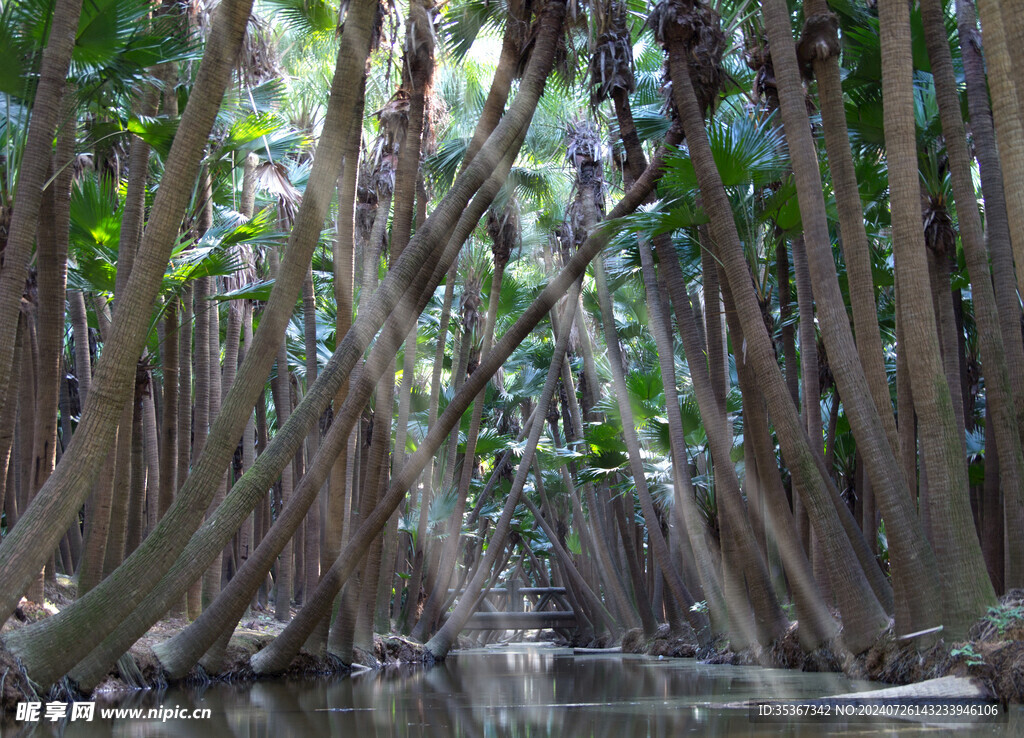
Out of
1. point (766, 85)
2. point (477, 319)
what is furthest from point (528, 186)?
point (766, 85)

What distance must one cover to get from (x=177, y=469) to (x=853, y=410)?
931 centimetres

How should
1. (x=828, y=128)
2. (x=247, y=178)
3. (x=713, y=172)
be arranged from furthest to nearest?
(x=247, y=178) < (x=713, y=172) < (x=828, y=128)

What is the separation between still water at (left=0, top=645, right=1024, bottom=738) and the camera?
5.57 metres

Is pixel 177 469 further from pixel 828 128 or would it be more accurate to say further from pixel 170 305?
pixel 828 128

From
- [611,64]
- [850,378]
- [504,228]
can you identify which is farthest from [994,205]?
[504,228]

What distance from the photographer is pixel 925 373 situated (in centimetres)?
752

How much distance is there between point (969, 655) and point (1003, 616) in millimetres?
428

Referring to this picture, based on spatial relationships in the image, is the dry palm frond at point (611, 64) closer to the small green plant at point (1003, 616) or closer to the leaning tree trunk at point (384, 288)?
the leaning tree trunk at point (384, 288)

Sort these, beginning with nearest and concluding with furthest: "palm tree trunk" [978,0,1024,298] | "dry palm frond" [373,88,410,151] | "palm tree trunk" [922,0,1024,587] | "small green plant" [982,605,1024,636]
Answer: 1. "palm tree trunk" [978,0,1024,298]
2. "small green plant" [982,605,1024,636]
3. "palm tree trunk" [922,0,1024,587]
4. "dry palm frond" [373,88,410,151]

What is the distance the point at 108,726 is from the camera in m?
6.05

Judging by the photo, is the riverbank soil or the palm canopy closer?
the riverbank soil

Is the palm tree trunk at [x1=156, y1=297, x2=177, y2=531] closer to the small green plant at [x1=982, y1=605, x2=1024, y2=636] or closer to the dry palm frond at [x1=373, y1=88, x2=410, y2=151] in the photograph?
the dry palm frond at [x1=373, y1=88, x2=410, y2=151]

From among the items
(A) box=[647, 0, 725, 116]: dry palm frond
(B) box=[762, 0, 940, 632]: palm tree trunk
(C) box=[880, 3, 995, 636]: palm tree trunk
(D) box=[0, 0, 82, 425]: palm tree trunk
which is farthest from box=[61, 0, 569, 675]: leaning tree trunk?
(C) box=[880, 3, 995, 636]: palm tree trunk

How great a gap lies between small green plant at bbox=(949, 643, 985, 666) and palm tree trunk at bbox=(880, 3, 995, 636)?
10.7 inches
